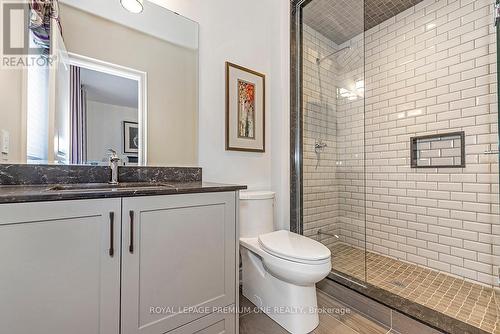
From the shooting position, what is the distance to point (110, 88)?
4.55 feet

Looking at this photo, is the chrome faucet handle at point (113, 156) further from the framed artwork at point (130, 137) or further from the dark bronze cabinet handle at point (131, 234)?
the dark bronze cabinet handle at point (131, 234)

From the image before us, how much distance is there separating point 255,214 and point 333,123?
1.30 meters

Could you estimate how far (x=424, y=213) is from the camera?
212 centimetres

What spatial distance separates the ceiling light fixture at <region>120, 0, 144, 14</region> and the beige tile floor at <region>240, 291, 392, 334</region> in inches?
82.0

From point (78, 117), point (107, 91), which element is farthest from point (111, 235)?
point (107, 91)

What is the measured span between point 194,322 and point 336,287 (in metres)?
1.13

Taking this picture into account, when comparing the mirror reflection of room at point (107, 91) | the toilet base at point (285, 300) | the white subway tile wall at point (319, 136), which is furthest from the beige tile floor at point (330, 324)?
the mirror reflection of room at point (107, 91)

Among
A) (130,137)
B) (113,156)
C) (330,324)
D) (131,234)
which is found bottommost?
(330,324)

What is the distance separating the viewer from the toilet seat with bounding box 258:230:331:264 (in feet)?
4.09

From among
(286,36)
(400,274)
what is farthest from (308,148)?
(400,274)

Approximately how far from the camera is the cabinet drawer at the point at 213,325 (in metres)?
1.04

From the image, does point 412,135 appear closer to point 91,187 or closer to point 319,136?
point 319,136

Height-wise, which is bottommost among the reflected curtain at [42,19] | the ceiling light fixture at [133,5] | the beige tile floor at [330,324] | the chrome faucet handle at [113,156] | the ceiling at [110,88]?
the beige tile floor at [330,324]

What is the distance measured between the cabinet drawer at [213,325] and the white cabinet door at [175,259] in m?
0.03
